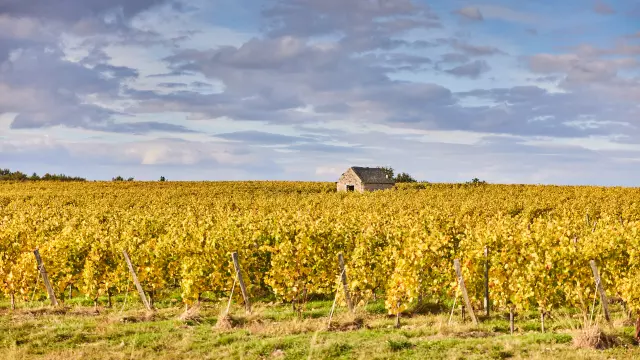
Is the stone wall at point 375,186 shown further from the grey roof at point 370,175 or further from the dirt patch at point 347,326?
the dirt patch at point 347,326

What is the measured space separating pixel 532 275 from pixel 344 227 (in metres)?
7.42

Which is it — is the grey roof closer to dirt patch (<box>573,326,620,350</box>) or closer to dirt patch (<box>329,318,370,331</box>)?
dirt patch (<box>329,318,370,331</box>)

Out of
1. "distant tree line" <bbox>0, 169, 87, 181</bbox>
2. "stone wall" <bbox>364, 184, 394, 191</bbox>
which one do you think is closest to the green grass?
"stone wall" <bbox>364, 184, 394, 191</bbox>

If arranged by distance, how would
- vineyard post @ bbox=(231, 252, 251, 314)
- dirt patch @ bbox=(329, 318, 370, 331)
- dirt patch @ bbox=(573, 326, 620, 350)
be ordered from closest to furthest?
dirt patch @ bbox=(573, 326, 620, 350)
dirt patch @ bbox=(329, 318, 370, 331)
vineyard post @ bbox=(231, 252, 251, 314)

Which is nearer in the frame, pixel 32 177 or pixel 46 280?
pixel 46 280

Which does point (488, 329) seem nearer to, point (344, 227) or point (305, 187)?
point (344, 227)

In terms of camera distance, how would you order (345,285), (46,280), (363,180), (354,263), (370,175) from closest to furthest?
(345,285)
(354,263)
(46,280)
(363,180)
(370,175)

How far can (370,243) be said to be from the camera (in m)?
20.1

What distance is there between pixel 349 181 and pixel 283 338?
68661 millimetres

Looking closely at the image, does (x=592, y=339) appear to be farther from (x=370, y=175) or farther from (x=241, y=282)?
(x=370, y=175)

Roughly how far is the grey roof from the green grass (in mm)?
62171

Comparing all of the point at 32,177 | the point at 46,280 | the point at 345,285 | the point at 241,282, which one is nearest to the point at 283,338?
the point at 345,285

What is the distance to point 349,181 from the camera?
8219 centimetres

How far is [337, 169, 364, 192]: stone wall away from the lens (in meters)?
80.2
